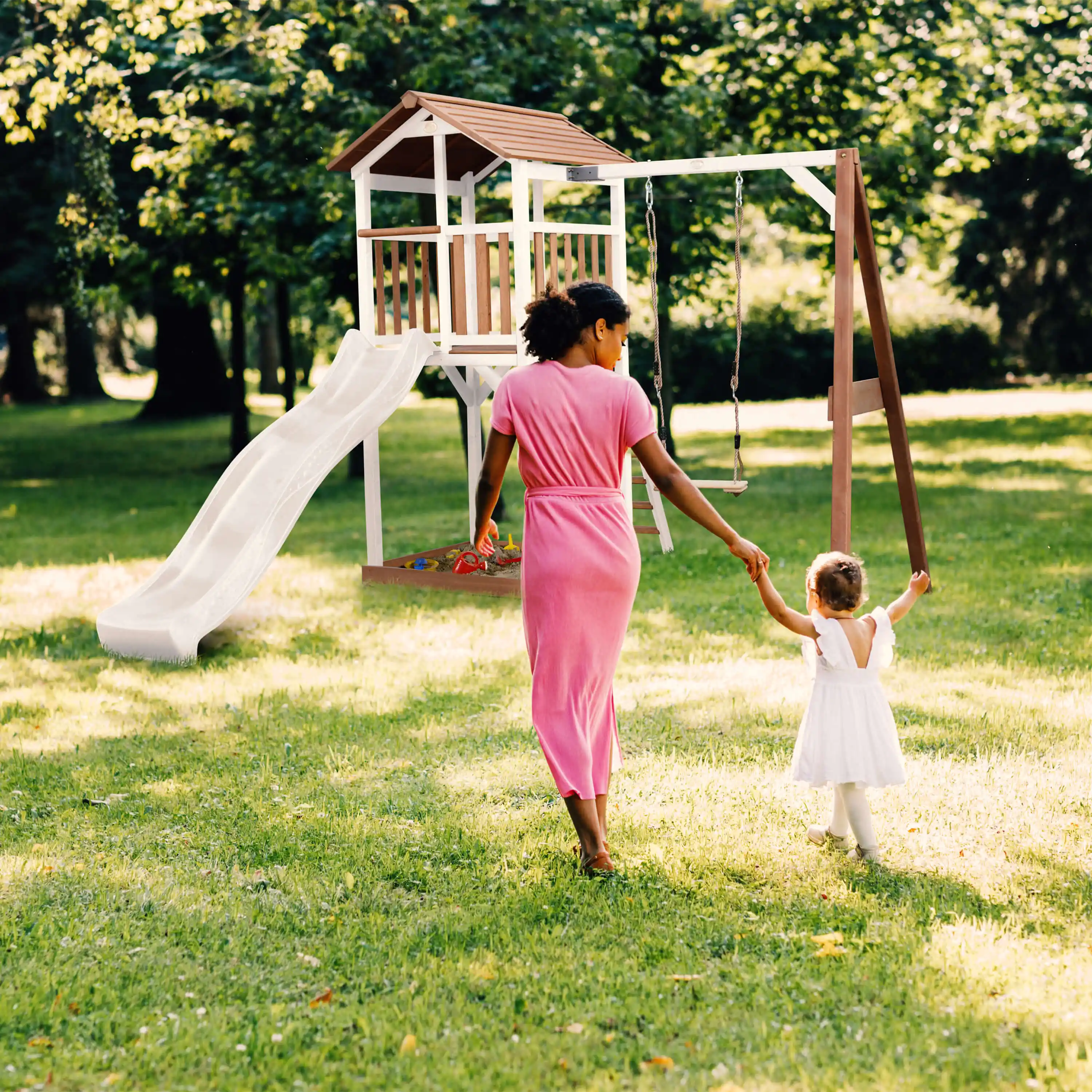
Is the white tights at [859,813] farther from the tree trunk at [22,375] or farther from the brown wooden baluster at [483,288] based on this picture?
the tree trunk at [22,375]

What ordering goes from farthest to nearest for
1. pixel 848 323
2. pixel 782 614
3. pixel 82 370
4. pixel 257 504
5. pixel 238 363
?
pixel 82 370 → pixel 238 363 → pixel 257 504 → pixel 848 323 → pixel 782 614

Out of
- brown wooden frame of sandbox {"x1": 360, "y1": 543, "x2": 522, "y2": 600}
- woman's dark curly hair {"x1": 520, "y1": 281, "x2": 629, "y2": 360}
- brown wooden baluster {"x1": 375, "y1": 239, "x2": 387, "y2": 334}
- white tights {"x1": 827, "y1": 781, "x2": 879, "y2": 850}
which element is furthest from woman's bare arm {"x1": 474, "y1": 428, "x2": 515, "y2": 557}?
brown wooden baluster {"x1": 375, "y1": 239, "x2": 387, "y2": 334}

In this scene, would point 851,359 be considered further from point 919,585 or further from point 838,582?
point 838,582

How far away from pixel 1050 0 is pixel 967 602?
486 inches

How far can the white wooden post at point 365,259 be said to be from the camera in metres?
8.27

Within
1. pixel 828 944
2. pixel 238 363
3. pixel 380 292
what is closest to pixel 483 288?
pixel 380 292

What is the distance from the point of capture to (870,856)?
195 inches

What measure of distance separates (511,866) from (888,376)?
302 cm

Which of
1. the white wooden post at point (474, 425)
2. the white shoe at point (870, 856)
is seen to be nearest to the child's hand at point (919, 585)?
the white shoe at point (870, 856)

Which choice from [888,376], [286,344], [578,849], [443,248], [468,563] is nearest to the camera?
[578,849]

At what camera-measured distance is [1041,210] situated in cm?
2802

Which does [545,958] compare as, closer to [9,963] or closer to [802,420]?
[9,963]

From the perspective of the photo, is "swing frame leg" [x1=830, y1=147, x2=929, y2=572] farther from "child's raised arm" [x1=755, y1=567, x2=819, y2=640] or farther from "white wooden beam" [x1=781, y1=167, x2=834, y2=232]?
"child's raised arm" [x1=755, y1=567, x2=819, y2=640]

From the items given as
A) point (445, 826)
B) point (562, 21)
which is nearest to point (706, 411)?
point (562, 21)
